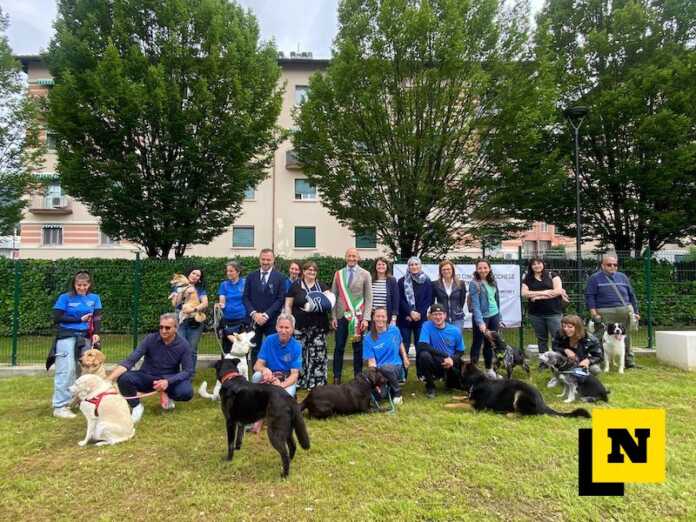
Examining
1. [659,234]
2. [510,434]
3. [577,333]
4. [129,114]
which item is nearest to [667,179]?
[659,234]

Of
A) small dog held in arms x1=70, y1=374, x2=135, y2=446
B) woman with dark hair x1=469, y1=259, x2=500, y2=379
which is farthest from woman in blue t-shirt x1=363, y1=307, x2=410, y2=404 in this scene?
small dog held in arms x1=70, y1=374, x2=135, y2=446

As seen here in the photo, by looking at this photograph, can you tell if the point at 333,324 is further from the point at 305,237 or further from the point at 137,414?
the point at 305,237

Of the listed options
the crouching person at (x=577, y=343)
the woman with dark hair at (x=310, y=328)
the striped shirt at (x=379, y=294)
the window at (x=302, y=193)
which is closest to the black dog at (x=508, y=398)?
the crouching person at (x=577, y=343)

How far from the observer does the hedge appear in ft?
31.2

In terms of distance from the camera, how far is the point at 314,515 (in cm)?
276

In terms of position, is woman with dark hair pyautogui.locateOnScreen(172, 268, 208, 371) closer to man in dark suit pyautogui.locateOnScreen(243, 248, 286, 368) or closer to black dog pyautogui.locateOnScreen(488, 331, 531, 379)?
man in dark suit pyautogui.locateOnScreen(243, 248, 286, 368)

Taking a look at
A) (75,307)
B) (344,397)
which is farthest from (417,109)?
(75,307)

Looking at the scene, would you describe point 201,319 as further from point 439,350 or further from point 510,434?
point 510,434

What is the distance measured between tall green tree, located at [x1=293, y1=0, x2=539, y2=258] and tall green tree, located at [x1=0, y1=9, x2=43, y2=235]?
7.99m

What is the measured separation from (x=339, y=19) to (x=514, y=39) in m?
4.44

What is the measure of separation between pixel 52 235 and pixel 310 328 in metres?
26.6

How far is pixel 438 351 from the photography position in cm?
557

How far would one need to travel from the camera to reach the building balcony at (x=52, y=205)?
80.9 ft

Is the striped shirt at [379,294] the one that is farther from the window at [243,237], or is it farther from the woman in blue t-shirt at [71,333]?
the window at [243,237]
